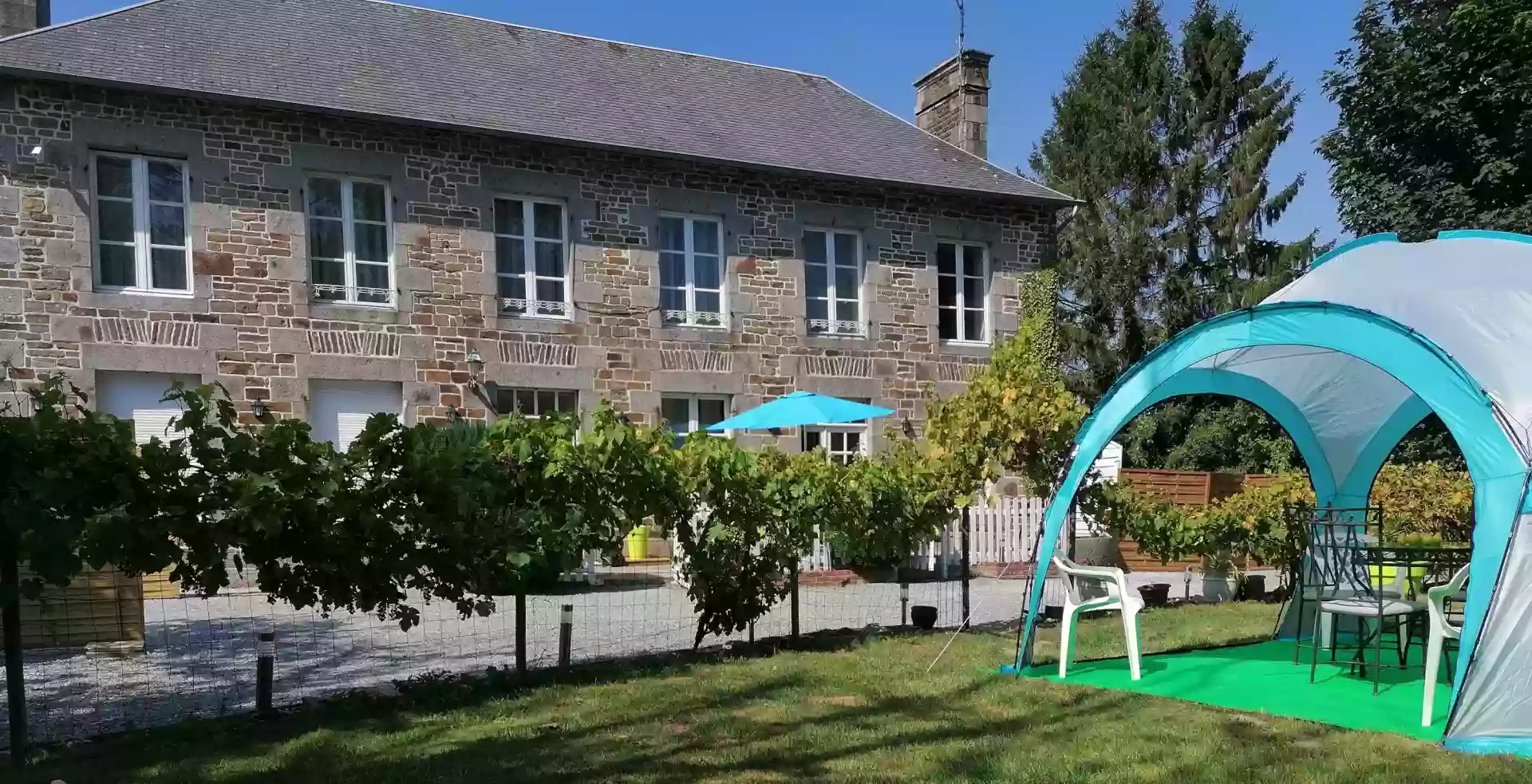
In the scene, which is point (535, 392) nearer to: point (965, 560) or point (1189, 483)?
point (965, 560)

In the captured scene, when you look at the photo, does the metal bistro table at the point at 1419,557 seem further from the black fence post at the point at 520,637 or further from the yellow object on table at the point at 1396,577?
the black fence post at the point at 520,637

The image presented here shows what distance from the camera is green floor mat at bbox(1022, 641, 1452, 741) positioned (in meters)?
5.91

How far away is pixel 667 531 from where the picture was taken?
7.48 metres

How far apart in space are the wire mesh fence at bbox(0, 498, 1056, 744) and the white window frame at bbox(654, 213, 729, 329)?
3.63 m

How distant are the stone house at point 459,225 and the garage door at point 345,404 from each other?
0.03 meters

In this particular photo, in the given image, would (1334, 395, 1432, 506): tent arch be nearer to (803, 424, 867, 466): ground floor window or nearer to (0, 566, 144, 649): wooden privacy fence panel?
(803, 424, 867, 466): ground floor window

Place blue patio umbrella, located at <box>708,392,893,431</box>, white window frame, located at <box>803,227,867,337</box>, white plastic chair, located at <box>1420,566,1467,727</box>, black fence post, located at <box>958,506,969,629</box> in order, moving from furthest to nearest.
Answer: white window frame, located at <box>803,227,867,337</box> < blue patio umbrella, located at <box>708,392,893,431</box> < black fence post, located at <box>958,506,969,629</box> < white plastic chair, located at <box>1420,566,1467,727</box>

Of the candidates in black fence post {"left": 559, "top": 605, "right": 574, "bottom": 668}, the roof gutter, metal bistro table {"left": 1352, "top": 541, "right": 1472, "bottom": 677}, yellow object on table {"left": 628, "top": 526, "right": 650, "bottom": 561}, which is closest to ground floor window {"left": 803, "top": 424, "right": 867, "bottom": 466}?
yellow object on table {"left": 628, "top": 526, "right": 650, "bottom": 561}

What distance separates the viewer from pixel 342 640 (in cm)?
899

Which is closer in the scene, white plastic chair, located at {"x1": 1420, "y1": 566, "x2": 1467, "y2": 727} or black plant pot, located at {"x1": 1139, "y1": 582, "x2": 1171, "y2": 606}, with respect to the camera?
white plastic chair, located at {"x1": 1420, "y1": 566, "x2": 1467, "y2": 727}

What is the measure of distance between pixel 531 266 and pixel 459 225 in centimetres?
101

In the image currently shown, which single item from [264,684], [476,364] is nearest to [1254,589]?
[476,364]

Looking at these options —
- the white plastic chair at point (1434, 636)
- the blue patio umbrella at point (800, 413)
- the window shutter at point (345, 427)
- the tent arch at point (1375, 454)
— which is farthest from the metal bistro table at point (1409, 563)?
the window shutter at point (345, 427)

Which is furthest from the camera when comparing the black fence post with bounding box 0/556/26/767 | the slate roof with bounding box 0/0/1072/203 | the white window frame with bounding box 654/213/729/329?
the white window frame with bounding box 654/213/729/329
